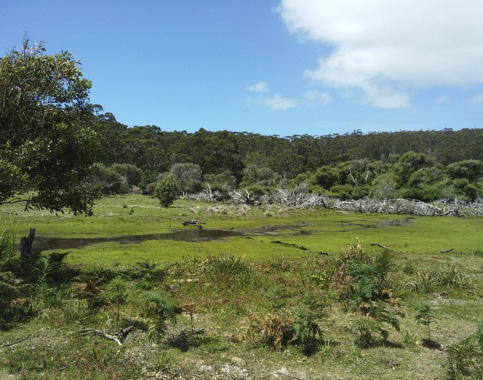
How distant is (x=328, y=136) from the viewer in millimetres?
161500

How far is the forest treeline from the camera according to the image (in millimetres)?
66438

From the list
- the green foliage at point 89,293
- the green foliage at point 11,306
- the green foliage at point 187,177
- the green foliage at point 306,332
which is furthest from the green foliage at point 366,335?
the green foliage at point 187,177

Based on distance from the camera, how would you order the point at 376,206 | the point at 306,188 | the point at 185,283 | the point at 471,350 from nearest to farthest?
the point at 471,350
the point at 185,283
the point at 376,206
the point at 306,188

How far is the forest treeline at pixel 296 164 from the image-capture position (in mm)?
66438

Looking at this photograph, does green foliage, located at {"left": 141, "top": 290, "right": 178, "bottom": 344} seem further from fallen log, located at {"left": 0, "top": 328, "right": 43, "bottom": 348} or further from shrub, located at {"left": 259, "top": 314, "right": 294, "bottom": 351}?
fallen log, located at {"left": 0, "top": 328, "right": 43, "bottom": 348}

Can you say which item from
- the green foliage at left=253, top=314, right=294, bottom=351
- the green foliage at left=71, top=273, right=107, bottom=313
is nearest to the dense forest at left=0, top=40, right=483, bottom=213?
the green foliage at left=71, top=273, right=107, bottom=313

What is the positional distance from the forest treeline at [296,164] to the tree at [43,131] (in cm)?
1635

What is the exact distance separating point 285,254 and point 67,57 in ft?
45.7

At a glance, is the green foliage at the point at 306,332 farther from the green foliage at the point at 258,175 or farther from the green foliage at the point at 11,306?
the green foliage at the point at 258,175

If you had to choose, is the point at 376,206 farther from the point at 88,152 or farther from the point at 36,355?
the point at 36,355

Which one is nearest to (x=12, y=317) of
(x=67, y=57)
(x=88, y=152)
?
(x=88, y=152)

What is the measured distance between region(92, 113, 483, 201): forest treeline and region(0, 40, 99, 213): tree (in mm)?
16348

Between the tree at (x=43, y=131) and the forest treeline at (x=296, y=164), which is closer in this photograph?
the tree at (x=43, y=131)

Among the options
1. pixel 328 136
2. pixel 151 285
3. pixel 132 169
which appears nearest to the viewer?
pixel 151 285
